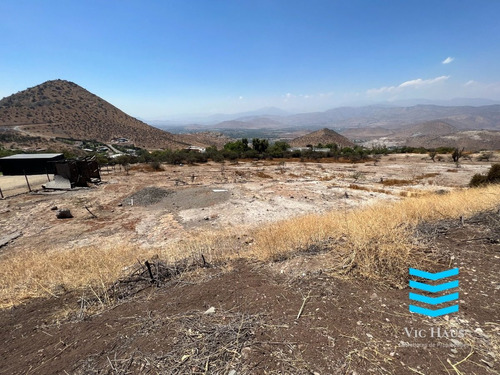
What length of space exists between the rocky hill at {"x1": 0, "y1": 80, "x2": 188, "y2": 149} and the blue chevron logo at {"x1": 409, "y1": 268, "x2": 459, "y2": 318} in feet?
268

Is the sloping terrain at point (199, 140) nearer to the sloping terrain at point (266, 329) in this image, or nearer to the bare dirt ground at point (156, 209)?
the bare dirt ground at point (156, 209)

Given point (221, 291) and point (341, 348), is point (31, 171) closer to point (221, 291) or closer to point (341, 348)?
point (221, 291)

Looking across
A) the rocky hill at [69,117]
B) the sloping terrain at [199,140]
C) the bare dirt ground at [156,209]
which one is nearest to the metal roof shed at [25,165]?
the bare dirt ground at [156,209]

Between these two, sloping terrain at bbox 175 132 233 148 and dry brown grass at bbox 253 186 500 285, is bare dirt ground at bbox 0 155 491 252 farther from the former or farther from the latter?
sloping terrain at bbox 175 132 233 148

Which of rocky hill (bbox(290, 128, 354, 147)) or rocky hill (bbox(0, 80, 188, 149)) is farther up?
rocky hill (bbox(0, 80, 188, 149))

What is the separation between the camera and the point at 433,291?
3145mm

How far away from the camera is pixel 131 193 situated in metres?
17.1

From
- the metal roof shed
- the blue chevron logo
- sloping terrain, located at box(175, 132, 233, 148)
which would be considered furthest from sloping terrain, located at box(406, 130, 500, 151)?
the metal roof shed

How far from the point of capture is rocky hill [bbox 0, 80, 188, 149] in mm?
66562

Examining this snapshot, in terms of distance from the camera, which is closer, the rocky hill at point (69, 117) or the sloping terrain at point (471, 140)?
the rocky hill at point (69, 117)

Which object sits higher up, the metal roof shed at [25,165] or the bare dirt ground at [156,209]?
the metal roof shed at [25,165]

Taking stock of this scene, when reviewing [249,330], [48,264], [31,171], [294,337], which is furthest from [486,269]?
[31,171]

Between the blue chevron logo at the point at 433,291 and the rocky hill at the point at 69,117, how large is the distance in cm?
8169

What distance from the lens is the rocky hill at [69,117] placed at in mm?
66562
